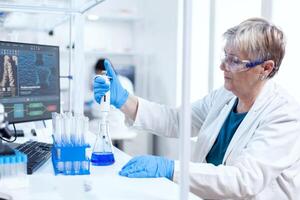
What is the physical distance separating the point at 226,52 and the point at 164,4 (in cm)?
253

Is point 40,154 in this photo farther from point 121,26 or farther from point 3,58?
point 121,26

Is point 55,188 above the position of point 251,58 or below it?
below

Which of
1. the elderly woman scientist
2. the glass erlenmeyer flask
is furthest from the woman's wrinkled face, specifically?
the glass erlenmeyer flask

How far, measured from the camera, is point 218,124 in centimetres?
161

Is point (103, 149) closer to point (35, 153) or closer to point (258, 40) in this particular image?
point (35, 153)

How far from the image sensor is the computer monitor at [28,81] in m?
1.34

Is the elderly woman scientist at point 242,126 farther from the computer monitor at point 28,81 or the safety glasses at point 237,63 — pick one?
the computer monitor at point 28,81

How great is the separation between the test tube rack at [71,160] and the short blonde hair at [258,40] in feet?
2.31

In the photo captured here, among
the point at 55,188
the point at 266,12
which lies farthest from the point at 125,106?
the point at 266,12

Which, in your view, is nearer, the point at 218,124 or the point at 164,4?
the point at 218,124

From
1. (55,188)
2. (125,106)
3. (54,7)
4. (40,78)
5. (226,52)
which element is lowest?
(55,188)

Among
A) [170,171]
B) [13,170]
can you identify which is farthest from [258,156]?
[13,170]

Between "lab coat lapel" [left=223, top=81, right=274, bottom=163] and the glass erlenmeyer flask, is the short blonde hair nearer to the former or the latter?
"lab coat lapel" [left=223, top=81, right=274, bottom=163]

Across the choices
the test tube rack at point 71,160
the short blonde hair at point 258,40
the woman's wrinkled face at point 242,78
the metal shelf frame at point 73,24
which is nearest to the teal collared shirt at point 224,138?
the woman's wrinkled face at point 242,78
